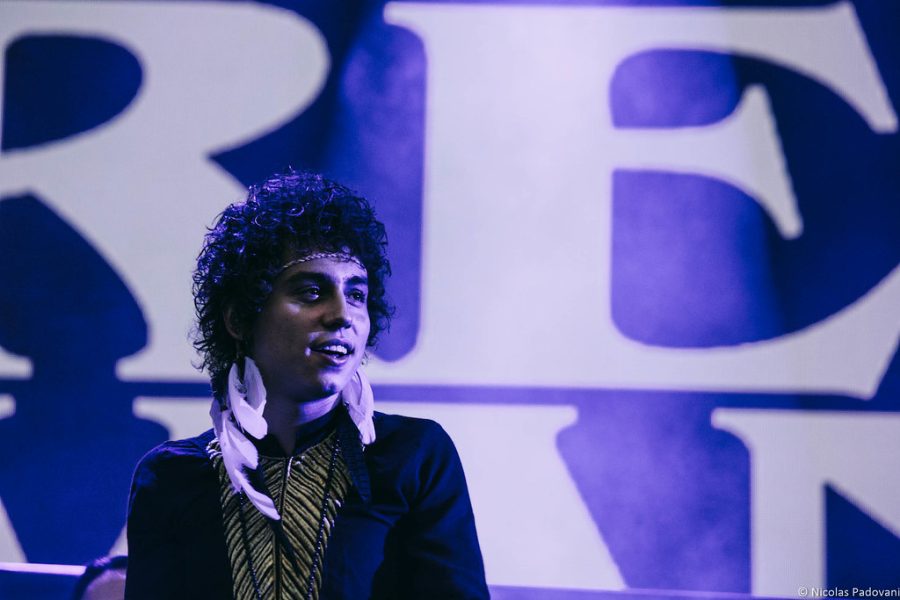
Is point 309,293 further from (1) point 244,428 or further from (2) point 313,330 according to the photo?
(1) point 244,428

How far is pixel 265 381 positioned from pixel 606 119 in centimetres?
123

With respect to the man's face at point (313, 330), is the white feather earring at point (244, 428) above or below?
below

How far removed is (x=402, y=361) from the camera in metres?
2.61

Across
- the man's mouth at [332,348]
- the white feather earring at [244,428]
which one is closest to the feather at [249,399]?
the white feather earring at [244,428]

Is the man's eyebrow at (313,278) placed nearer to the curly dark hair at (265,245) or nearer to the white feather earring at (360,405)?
the curly dark hair at (265,245)

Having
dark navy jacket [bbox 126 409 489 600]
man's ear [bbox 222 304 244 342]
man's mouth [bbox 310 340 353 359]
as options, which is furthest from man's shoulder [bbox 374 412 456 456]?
man's ear [bbox 222 304 244 342]

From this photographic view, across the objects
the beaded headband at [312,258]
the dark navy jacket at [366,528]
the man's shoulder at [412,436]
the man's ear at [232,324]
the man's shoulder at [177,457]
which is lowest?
the dark navy jacket at [366,528]

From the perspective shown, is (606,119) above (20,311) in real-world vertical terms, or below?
above

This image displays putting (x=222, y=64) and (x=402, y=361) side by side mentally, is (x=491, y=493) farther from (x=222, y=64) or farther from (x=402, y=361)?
(x=222, y=64)

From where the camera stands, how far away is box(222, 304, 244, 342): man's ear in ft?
5.86

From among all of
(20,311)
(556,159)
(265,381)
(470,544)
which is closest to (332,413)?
(265,381)

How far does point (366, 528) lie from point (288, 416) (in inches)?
8.5

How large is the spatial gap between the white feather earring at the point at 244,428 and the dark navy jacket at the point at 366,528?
0.05 metres

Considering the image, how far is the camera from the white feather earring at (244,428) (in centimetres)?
165
